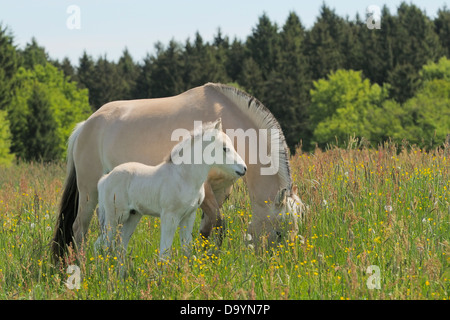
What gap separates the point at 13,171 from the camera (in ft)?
61.8

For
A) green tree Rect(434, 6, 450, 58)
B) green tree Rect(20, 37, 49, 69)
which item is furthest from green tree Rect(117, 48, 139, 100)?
green tree Rect(434, 6, 450, 58)

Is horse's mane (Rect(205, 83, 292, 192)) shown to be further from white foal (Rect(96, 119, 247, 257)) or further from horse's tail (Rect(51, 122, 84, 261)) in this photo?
horse's tail (Rect(51, 122, 84, 261))

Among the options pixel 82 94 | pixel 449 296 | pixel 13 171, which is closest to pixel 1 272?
pixel 449 296

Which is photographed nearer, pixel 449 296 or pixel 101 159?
pixel 449 296

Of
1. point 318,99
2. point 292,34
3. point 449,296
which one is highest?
point 292,34

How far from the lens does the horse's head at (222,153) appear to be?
567 centimetres

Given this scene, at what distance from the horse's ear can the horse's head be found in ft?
2.94

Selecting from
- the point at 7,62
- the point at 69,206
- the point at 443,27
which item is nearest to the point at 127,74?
the point at 7,62

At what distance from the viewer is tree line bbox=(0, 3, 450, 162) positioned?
46.5m

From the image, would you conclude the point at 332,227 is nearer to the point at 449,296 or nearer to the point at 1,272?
the point at 449,296

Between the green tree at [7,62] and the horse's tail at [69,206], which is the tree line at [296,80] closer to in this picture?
the green tree at [7,62]

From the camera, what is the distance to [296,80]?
2119 inches
